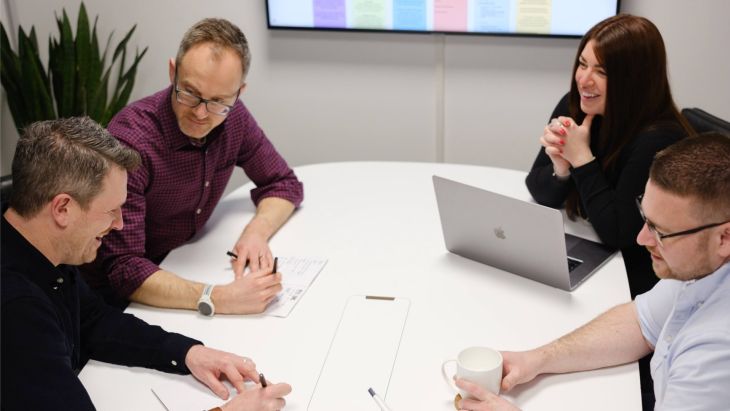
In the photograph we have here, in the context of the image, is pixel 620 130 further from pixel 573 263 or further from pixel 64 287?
pixel 64 287

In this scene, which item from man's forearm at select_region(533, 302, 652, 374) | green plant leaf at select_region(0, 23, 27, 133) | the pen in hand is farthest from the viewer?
green plant leaf at select_region(0, 23, 27, 133)

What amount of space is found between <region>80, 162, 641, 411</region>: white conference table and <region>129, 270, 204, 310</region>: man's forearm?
1.0 inches

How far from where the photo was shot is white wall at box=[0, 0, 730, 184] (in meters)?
3.43

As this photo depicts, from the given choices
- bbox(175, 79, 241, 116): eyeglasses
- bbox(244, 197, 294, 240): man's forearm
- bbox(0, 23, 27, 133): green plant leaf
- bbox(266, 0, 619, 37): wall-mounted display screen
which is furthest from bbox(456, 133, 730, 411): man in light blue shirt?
bbox(0, 23, 27, 133): green plant leaf

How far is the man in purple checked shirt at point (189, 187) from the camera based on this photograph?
179 centimetres

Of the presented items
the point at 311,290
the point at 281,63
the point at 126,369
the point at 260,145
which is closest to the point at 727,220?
the point at 311,290

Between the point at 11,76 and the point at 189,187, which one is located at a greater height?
the point at 11,76

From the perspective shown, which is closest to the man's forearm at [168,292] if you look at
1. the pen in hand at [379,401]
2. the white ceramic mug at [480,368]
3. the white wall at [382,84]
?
the pen in hand at [379,401]

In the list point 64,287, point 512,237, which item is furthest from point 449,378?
point 64,287

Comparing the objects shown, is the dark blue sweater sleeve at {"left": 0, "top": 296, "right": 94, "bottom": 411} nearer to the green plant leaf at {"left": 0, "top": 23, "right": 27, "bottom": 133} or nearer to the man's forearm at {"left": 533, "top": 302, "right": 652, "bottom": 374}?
the man's forearm at {"left": 533, "top": 302, "right": 652, "bottom": 374}

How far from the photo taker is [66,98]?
11.5 ft

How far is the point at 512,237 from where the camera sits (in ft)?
5.90

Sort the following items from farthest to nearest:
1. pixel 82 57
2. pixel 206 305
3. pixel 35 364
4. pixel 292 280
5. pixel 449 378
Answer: pixel 82 57, pixel 292 280, pixel 206 305, pixel 449 378, pixel 35 364

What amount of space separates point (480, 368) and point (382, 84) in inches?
94.8
